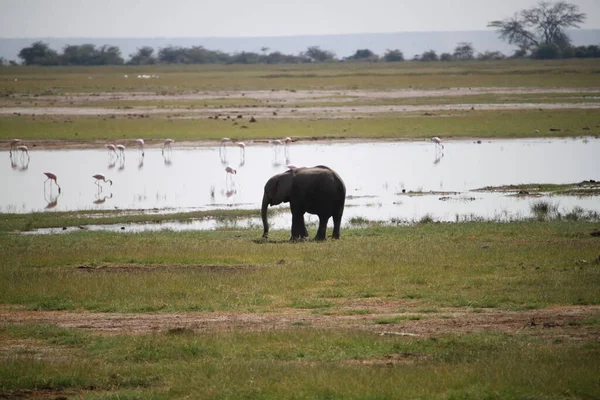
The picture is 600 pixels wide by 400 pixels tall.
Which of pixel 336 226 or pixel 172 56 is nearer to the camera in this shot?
pixel 336 226

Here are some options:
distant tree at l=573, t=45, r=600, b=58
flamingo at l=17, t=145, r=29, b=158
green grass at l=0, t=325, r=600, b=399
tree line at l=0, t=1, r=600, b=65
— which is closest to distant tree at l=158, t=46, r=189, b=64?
tree line at l=0, t=1, r=600, b=65

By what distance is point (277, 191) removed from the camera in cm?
2384

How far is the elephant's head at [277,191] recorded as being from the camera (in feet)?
77.3

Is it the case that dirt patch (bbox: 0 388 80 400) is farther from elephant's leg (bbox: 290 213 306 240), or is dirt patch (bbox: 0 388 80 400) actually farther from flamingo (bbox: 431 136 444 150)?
flamingo (bbox: 431 136 444 150)

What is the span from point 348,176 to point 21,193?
10834 mm

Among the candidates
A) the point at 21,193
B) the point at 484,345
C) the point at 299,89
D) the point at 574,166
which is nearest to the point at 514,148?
the point at 574,166

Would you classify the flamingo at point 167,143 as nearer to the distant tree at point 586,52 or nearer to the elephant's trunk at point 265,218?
the elephant's trunk at point 265,218

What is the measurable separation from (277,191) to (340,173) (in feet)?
42.8

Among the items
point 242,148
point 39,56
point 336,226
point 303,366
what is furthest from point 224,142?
point 39,56

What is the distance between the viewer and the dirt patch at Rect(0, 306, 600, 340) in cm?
1298

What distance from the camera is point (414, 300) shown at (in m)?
15.4

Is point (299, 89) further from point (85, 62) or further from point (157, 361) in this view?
point (85, 62)

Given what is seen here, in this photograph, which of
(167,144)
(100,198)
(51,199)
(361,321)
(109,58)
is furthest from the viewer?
(109,58)

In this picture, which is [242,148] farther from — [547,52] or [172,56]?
[172,56]
